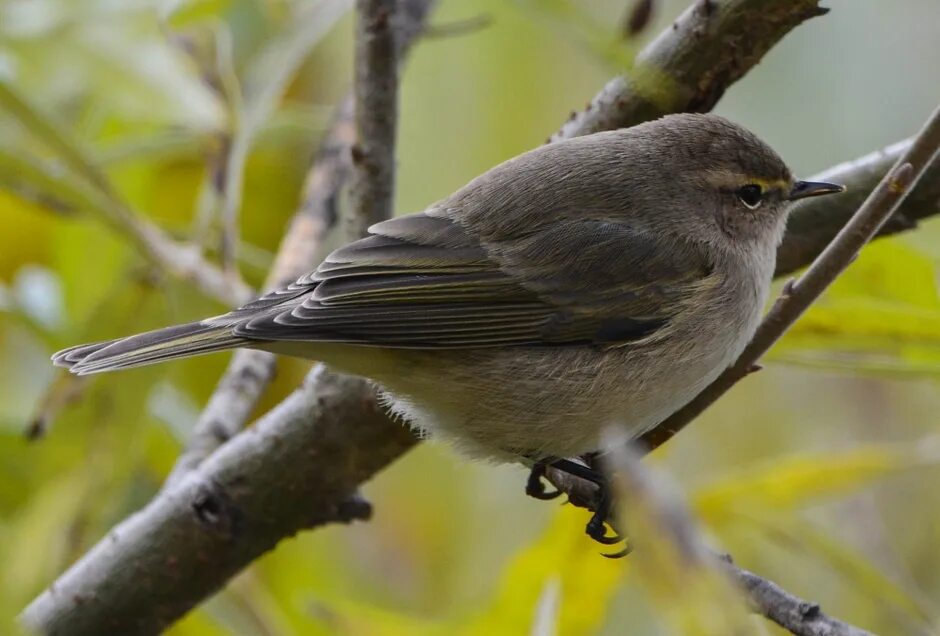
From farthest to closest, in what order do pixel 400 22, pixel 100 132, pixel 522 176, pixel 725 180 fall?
pixel 100 132 < pixel 400 22 < pixel 725 180 < pixel 522 176

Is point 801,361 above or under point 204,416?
under

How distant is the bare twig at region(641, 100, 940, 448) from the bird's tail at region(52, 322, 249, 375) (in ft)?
3.87

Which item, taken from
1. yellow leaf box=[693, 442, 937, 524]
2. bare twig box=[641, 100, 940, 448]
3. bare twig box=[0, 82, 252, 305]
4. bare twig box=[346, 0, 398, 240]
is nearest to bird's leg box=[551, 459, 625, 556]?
yellow leaf box=[693, 442, 937, 524]

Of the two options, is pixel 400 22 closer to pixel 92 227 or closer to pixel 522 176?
pixel 522 176

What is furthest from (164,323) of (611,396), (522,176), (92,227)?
(611,396)

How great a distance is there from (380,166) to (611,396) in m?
0.80

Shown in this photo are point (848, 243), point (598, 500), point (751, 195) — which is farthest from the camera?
point (751, 195)

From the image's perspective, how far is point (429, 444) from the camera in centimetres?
344

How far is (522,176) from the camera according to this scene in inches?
117

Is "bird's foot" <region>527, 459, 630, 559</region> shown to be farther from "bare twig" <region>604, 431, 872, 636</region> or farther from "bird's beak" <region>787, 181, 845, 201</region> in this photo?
"bare twig" <region>604, 431, 872, 636</region>

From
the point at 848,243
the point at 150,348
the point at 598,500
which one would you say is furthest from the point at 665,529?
the point at 150,348

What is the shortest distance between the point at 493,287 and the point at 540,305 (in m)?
0.13

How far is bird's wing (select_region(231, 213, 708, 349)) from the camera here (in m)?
2.81

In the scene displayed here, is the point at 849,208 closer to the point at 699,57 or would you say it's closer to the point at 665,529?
the point at 699,57
